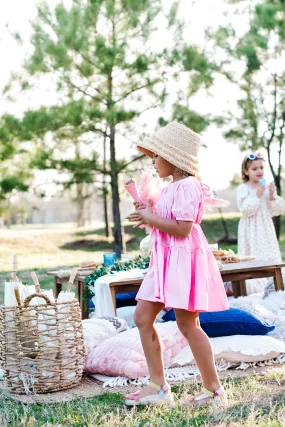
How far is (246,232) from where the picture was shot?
20.5 feet

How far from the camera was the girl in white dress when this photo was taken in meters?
6.03

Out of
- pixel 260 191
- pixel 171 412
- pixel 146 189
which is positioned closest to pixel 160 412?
pixel 171 412

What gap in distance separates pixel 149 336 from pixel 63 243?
11558 millimetres

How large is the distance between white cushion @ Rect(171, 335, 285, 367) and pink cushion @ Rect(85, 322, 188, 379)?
0.23 ft

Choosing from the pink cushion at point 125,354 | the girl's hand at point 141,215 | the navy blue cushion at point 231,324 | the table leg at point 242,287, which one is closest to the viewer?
the girl's hand at point 141,215

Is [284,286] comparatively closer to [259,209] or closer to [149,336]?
[259,209]

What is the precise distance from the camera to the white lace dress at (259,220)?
606 centimetres

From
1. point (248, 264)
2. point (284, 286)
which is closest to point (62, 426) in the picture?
point (248, 264)

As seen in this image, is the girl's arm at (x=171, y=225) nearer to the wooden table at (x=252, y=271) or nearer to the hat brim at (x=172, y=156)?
the hat brim at (x=172, y=156)

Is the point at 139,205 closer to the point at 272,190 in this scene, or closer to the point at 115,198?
the point at 272,190

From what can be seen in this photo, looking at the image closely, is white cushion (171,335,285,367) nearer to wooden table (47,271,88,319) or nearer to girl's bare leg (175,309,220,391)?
girl's bare leg (175,309,220,391)

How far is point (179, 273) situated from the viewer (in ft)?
8.50

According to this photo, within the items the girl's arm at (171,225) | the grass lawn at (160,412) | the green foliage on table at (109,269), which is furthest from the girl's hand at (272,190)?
the girl's arm at (171,225)

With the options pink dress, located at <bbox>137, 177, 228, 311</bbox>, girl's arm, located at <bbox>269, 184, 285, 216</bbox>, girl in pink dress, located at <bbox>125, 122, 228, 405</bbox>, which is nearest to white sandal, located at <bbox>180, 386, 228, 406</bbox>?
girl in pink dress, located at <bbox>125, 122, 228, 405</bbox>
